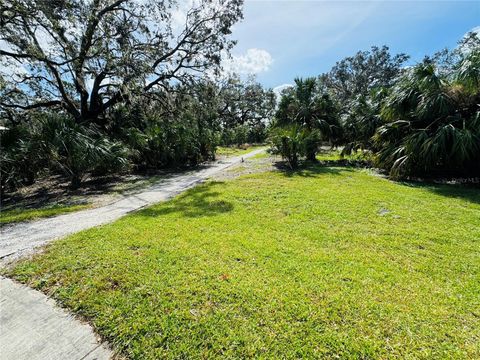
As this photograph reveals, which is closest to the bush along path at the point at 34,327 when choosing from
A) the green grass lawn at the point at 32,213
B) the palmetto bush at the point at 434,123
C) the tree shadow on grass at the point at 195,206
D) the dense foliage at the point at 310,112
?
the green grass lawn at the point at 32,213

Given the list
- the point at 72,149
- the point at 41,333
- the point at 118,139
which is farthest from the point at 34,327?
the point at 118,139

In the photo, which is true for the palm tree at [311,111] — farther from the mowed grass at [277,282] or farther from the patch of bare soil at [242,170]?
the mowed grass at [277,282]

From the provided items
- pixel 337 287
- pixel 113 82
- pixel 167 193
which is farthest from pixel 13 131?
pixel 337 287

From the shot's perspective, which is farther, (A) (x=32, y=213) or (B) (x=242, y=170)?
(B) (x=242, y=170)

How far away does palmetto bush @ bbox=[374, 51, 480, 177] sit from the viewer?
669 cm

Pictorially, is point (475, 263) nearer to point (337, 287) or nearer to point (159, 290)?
point (337, 287)

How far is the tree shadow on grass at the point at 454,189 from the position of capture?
19.3 ft

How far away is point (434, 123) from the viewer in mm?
7586

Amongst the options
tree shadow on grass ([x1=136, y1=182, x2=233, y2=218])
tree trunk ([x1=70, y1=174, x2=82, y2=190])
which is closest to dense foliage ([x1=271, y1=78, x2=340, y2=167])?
tree shadow on grass ([x1=136, y1=182, x2=233, y2=218])

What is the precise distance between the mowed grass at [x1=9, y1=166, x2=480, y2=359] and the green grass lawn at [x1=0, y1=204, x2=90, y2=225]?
6.25 ft

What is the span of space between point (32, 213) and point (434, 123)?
11366 mm

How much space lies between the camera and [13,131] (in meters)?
7.83

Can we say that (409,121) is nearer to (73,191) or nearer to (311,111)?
(311,111)

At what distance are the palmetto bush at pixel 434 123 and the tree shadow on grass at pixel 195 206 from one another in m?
6.03
